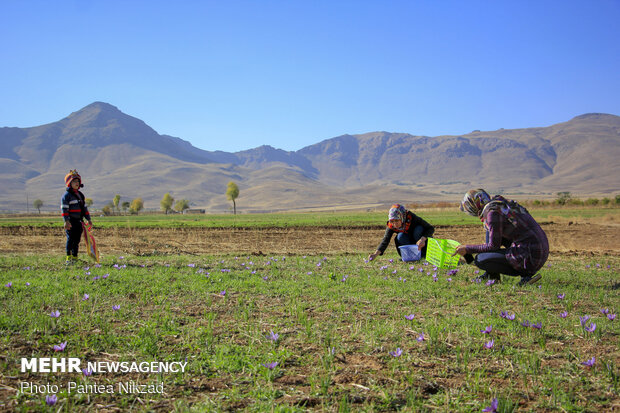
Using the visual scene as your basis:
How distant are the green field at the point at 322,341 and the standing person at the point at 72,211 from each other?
262 centimetres

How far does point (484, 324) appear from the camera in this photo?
530 cm

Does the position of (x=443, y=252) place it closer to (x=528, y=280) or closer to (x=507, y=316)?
(x=528, y=280)

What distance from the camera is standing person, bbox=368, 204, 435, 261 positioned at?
984 centimetres

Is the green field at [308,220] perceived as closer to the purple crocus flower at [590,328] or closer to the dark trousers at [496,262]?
the dark trousers at [496,262]

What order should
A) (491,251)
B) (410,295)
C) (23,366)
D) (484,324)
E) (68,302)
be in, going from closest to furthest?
(23,366) → (484,324) → (68,302) → (410,295) → (491,251)

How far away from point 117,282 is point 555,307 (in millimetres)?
7396

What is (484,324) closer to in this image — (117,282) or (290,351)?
(290,351)

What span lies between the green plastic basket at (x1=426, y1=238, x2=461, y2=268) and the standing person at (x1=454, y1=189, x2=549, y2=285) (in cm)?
78

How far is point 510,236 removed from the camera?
7.54 m

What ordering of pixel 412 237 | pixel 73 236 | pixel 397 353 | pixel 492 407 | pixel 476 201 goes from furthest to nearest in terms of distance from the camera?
pixel 73 236, pixel 412 237, pixel 476 201, pixel 397 353, pixel 492 407

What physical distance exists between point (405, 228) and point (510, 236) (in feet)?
9.62

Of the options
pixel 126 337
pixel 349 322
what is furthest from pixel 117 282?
pixel 349 322

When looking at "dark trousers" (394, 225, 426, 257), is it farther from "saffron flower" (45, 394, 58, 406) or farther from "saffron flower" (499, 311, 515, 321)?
"saffron flower" (45, 394, 58, 406)

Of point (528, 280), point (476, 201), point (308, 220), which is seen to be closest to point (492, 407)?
point (476, 201)
